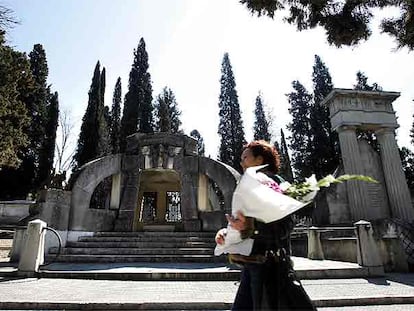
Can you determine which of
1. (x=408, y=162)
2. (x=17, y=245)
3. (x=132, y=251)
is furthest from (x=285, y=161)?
(x=17, y=245)

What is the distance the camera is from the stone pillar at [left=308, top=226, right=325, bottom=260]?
9.73 metres

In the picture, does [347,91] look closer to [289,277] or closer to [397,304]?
[397,304]

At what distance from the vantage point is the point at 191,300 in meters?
4.83

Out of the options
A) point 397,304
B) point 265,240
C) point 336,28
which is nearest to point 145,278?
point 397,304

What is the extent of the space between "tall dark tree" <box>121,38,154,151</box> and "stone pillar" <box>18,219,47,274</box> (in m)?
25.2

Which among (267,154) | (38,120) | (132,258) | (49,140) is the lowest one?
(132,258)

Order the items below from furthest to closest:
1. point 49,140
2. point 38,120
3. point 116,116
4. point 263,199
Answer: point 116,116 → point 49,140 → point 38,120 → point 263,199

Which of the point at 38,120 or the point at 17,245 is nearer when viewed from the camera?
the point at 17,245

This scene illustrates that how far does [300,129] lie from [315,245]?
86.9ft

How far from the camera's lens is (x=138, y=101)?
114 feet

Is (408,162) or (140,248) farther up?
(408,162)

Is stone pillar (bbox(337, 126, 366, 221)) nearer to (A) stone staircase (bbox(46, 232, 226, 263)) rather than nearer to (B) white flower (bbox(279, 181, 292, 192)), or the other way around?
(A) stone staircase (bbox(46, 232, 226, 263))

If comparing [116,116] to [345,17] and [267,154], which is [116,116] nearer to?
[345,17]

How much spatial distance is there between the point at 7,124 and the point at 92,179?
30.8 feet
